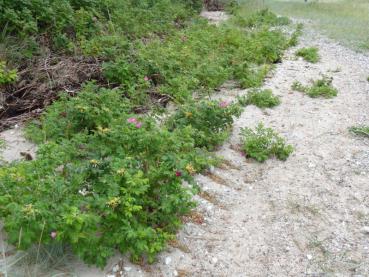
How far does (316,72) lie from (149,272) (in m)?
6.16

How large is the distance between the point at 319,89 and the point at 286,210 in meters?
3.47

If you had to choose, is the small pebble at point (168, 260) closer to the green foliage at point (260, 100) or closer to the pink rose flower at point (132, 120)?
the pink rose flower at point (132, 120)

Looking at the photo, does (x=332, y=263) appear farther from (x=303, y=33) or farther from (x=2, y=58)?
(x=303, y=33)

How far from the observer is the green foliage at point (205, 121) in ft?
16.6

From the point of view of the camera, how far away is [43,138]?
474cm

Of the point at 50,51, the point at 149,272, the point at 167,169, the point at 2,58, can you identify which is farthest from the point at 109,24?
the point at 149,272

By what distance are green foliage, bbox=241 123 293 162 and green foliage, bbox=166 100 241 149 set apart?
31 centimetres

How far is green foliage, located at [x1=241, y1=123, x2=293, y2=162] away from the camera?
497cm

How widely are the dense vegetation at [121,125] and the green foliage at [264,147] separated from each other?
5cm

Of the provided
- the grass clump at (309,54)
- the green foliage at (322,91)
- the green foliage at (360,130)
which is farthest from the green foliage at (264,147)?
the grass clump at (309,54)

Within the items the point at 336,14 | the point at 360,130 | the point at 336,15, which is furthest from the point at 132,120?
the point at 336,14

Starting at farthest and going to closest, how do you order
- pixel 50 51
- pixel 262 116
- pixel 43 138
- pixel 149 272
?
pixel 50 51 → pixel 262 116 → pixel 43 138 → pixel 149 272

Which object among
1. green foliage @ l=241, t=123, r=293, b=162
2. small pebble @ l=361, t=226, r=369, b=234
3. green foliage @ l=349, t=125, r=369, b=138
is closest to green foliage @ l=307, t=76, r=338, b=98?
green foliage @ l=349, t=125, r=369, b=138

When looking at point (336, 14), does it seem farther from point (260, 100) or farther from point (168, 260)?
point (168, 260)
